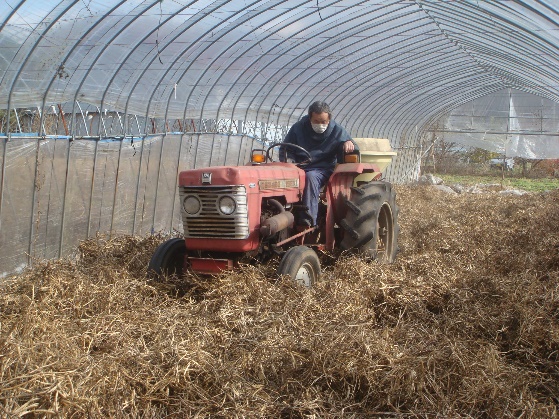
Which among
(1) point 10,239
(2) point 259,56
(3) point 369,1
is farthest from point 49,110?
(3) point 369,1

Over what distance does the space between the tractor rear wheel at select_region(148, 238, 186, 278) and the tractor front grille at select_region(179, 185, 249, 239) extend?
1.07ft

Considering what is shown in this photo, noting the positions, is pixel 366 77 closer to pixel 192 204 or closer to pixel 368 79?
pixel 368 79

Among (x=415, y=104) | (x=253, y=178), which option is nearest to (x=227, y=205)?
(x=253, y=178)

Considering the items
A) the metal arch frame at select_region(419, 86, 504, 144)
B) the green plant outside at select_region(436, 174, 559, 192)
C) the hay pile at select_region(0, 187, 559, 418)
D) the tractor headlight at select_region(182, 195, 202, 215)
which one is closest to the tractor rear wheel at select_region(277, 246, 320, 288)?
the hay pile at select_region(0, 187, 559, 418)

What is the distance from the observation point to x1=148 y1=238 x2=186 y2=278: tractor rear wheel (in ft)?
18.0

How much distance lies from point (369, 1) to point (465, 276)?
6.16 metres

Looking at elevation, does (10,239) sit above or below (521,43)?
below

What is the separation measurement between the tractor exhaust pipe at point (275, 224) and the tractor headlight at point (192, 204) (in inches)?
20.6

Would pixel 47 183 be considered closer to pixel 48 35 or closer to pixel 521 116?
pixel 48 35

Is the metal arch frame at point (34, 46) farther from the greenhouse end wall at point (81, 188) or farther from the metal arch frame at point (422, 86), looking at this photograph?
the metal arch frame at point (422, 86)

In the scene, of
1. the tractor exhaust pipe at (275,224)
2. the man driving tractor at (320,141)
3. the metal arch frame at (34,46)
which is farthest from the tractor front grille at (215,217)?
the metal arch frame at (34,46)

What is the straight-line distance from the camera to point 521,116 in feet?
79.4

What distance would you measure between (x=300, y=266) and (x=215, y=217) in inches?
29.8

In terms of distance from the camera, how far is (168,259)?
5.57m
